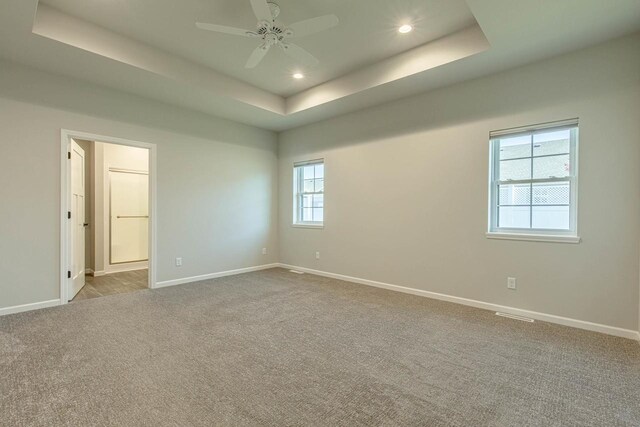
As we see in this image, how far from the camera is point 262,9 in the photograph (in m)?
2.26

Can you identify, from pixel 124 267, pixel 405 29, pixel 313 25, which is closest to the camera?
pixel 313 25

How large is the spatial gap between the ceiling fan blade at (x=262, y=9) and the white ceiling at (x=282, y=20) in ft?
1.19

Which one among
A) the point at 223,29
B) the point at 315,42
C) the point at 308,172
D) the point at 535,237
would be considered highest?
the point at 315,42

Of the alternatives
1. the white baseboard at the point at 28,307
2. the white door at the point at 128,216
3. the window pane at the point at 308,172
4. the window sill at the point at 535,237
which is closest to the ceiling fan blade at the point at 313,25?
the window sill at the point at 535,237

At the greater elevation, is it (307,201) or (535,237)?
(307,201)

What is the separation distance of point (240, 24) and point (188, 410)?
3271 mm

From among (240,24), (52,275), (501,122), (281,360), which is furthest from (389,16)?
(52,275)

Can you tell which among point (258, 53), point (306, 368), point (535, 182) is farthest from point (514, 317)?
point (258, 53)

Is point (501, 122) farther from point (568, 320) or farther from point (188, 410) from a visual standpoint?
point (188, 410)

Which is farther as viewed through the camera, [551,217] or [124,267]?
[124,267]

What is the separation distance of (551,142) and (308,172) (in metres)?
3.68

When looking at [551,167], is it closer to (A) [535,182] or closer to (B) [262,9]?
(A) [535,182]

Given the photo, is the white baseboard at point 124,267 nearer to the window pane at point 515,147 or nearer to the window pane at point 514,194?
the window pane at point 514,194

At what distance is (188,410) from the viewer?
1.69m
